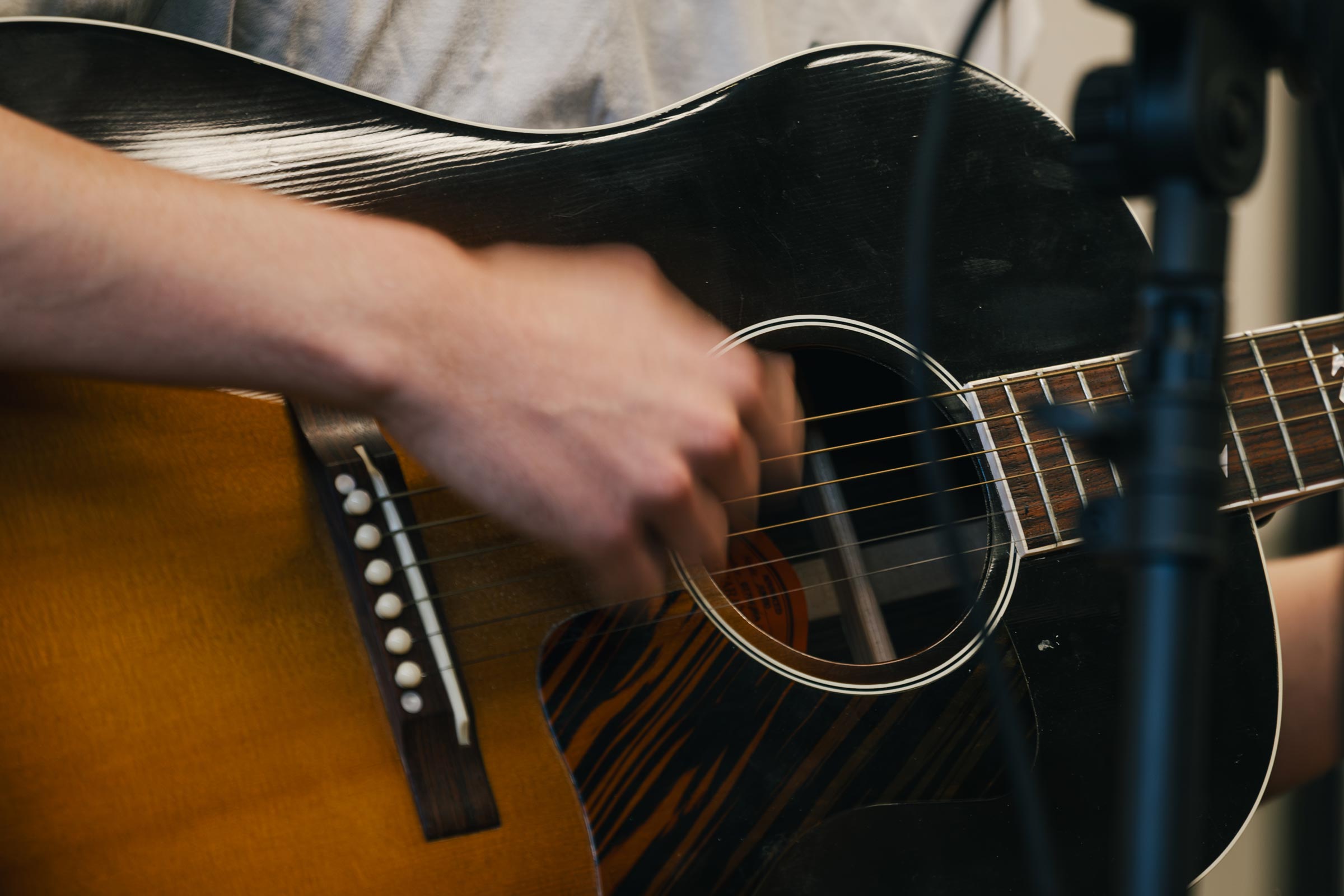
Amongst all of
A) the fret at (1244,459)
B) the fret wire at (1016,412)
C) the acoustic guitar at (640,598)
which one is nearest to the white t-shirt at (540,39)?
the acoustic guitar at (640,598)

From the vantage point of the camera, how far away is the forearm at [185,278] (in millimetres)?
549

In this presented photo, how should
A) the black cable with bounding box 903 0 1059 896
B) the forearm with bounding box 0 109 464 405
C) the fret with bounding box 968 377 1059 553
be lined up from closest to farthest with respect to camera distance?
the black cable with bounding box 903 0 1059 896 < the forearm with bounding box 0 109 464 405 < the fret with bounding box 968 377 1059 553

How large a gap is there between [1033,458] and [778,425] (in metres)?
0.22

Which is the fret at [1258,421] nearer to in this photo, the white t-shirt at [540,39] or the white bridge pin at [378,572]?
the white t-shirt at [540,39]

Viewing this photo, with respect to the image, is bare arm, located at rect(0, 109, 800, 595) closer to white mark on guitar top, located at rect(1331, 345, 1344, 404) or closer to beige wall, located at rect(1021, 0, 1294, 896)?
white mark on guitar top, located at rect(1331, 345, 1344, 404)

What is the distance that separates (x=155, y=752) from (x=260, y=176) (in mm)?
399

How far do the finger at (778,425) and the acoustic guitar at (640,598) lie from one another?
0.10ft

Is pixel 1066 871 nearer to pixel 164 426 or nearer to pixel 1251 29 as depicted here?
pixel 1251 29

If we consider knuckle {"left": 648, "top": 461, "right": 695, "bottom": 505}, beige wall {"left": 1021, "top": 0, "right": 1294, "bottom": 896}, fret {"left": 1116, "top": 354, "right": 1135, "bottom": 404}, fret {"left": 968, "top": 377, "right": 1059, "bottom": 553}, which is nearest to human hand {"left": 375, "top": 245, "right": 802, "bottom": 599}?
knuckle {"left": 648, "top": 461, "right": 695, "bottom": 505}

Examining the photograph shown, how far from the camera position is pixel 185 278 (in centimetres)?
57

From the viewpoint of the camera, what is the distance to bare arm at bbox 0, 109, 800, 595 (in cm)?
56

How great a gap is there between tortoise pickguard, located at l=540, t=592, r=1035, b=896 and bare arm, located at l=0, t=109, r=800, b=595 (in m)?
0.09

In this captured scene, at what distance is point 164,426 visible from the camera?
0.68 metres

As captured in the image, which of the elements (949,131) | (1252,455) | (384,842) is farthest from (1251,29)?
(384,842)
